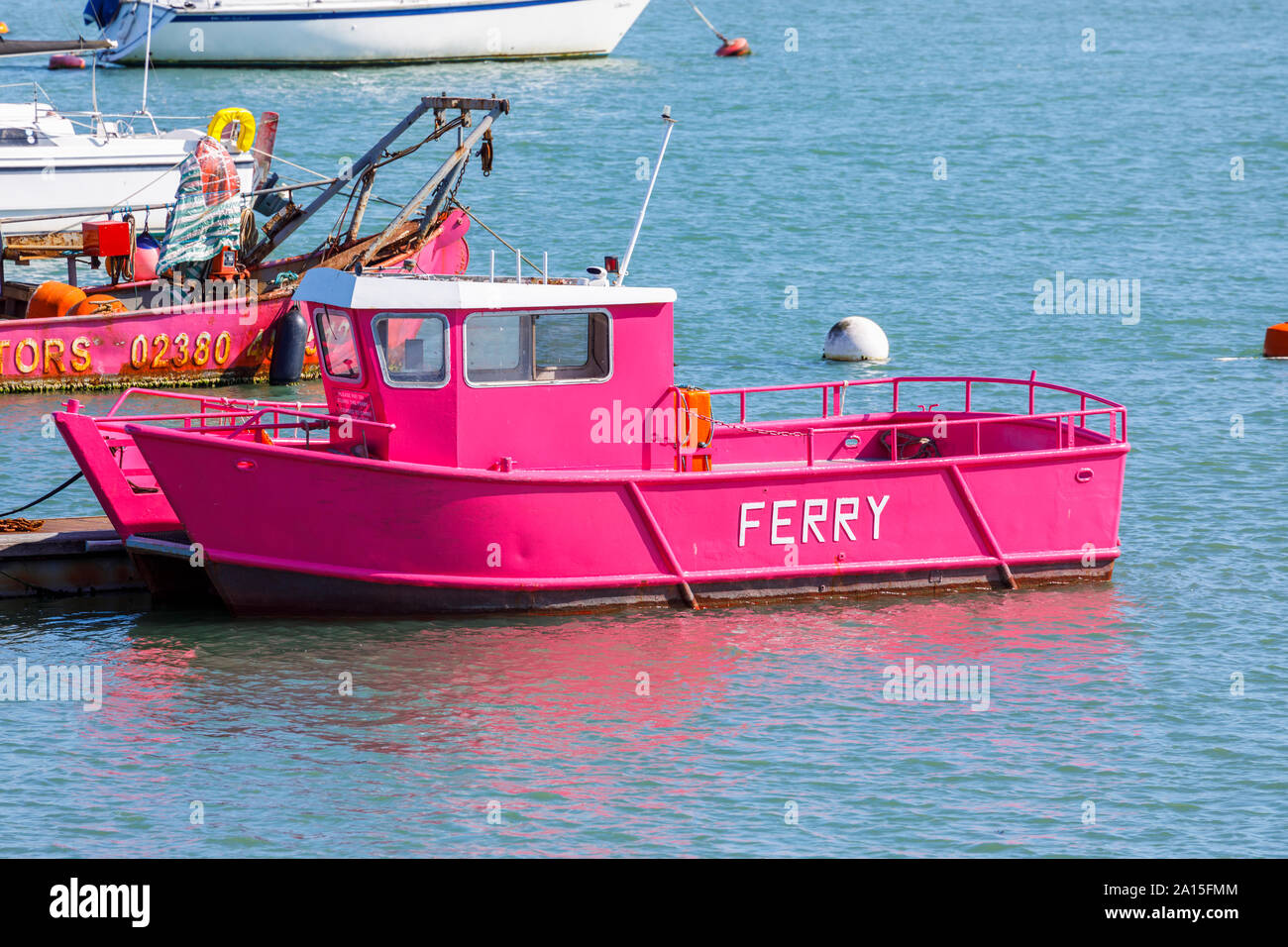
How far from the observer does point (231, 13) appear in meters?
57.2

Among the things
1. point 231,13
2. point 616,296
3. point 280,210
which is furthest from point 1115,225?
point 231,13

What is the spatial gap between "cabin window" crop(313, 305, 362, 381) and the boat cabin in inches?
0.4

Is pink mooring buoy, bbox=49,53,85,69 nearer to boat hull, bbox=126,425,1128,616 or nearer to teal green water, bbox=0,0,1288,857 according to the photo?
teal green water, bbox=0,0,1288,857

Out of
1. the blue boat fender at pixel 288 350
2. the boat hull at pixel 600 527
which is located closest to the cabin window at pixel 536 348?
the boat hull at pixel 600 527

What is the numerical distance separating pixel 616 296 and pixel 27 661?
5382 millimetres

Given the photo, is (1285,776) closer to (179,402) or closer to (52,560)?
(52,560)

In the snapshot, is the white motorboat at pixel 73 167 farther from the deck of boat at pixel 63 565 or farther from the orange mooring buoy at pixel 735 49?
the orange mooring buoy at pixel 735 49

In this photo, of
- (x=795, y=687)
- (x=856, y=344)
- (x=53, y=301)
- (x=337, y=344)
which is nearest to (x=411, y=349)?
(x=337, y=344)

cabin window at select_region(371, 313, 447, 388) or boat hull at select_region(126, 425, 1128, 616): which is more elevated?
cabin window at select_region(371, 313, 447, 388)

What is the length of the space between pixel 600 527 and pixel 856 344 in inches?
472

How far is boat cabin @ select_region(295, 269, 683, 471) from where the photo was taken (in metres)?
14.7

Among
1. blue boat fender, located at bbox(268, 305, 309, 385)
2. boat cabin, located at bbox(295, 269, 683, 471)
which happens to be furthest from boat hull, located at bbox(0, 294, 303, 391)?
boat cabin, located at bbox(295, 269, 683, 471)

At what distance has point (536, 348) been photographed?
14.9 metres

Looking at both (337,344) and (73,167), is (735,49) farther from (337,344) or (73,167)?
(337,344)
